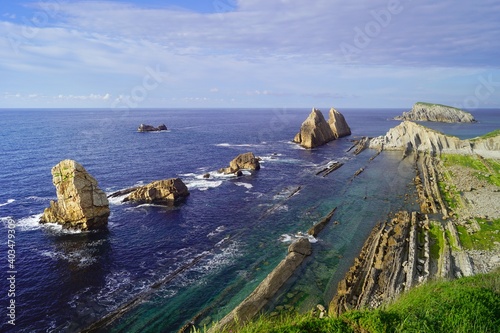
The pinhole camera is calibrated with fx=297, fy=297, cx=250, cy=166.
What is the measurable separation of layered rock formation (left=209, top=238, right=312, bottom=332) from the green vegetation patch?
24341 mm

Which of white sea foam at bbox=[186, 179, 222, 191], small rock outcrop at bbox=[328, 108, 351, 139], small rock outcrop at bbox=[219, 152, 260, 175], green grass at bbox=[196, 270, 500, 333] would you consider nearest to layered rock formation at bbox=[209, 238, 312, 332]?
green grass at bbox=[196, 270, 500, 333]

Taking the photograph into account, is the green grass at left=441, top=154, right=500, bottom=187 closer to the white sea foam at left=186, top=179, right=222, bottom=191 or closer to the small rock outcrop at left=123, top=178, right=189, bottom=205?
the white sea foam at left=186, top=179, right=222, bottom=191

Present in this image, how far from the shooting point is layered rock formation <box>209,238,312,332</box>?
3169cm

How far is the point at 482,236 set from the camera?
47.1m

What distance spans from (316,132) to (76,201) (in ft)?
356

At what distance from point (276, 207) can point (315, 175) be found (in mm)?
29708

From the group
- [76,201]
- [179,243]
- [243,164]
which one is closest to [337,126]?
[243,164]

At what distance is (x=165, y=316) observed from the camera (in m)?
33.0

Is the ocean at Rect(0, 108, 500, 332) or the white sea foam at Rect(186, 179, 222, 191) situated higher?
the white sea foam at Rect(186, 179, 222, 191)

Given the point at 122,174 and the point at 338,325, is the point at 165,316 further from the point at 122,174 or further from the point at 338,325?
the point at 122,174

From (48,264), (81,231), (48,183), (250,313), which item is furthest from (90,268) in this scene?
(48,183)

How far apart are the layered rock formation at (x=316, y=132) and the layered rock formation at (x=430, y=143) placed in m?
22.8

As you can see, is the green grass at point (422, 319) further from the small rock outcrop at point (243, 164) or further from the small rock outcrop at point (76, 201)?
the small rock outcrop at point (243, 164)

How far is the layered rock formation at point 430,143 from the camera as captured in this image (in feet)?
325
